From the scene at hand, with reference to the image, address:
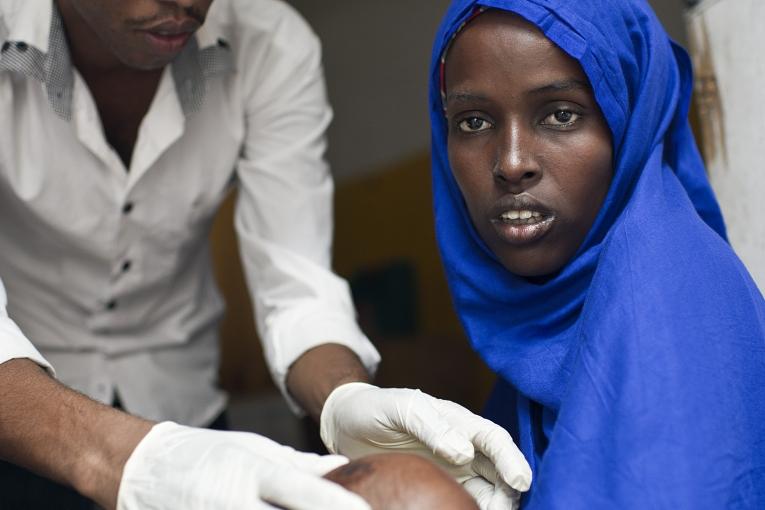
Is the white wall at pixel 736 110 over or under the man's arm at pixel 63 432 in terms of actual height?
over

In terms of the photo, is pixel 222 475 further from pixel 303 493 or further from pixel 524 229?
pixel 524 229

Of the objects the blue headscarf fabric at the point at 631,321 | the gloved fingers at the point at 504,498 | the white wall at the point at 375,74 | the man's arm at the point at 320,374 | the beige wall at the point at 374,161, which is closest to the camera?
the blue headscarf fabric at the point at 631,321

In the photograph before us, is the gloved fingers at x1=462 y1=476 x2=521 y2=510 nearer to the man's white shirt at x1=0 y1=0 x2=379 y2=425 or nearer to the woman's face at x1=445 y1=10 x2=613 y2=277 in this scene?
the woman's face at x1=445 y1=10 x2=613 y2=277

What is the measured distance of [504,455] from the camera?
132 cm

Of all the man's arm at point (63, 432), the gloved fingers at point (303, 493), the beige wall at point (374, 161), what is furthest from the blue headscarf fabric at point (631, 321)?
the beige wall at point (374, 161)

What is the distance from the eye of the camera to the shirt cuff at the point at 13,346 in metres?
1.51

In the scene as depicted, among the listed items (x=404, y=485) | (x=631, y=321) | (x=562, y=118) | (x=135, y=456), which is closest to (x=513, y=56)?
(x=562, y=118)

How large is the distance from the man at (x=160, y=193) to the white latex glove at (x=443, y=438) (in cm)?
24

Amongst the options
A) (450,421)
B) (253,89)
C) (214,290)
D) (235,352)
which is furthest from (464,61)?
(235,352)

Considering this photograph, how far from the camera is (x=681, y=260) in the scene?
4.35ft

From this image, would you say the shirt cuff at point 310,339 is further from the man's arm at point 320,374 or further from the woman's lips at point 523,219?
the woman's lips at point 523,219

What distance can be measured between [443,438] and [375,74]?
3.59m

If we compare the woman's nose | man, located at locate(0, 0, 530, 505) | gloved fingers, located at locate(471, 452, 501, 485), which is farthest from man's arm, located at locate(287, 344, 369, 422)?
the woman's nose

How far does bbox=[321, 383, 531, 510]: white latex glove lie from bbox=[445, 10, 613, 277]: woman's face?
10.7 inches
